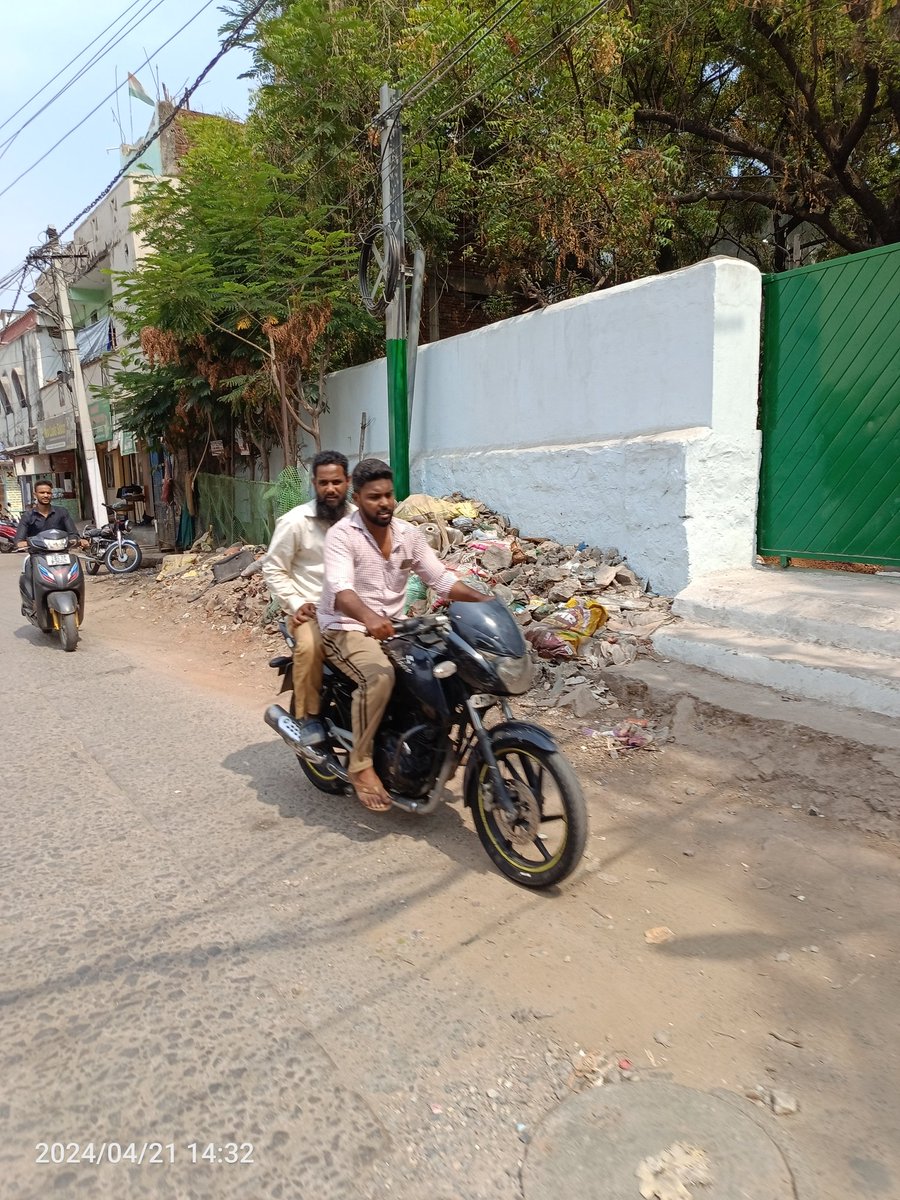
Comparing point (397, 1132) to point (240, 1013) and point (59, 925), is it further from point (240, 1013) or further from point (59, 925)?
point (59, 925)

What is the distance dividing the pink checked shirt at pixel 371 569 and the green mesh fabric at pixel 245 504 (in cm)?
699

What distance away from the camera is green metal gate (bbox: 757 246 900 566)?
565 cm

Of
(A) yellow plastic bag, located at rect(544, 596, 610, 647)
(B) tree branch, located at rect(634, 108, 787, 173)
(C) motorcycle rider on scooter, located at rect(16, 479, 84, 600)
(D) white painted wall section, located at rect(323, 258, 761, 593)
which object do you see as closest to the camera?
(A) yellow plastic bag, located at rect(544, 596, 610, 647)

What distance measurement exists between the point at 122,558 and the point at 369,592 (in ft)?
39.4

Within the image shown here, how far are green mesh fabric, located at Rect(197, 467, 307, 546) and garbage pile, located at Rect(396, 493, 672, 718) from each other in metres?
2.49

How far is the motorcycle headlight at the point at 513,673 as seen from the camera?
3094 mm

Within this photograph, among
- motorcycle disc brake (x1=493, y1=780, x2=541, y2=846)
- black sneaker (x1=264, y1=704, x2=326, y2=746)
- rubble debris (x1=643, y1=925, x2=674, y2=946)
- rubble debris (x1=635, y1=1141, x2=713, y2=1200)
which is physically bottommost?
rubble debris (x1=643, y1=925, x2=674, y2=946)

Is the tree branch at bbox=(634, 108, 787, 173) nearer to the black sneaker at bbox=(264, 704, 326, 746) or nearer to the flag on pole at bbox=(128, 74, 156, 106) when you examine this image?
the black sneaker at bbox=(264, 704, 326, 746)

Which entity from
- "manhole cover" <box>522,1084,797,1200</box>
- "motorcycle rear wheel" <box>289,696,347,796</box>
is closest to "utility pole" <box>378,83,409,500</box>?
"motorcycle rear wheel" <box>289,696,347,796</box>

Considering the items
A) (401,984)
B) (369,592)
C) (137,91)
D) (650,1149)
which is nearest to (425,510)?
(369,592)

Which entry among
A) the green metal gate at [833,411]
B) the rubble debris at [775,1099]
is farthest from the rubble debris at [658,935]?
the green metal gate at [833,411]

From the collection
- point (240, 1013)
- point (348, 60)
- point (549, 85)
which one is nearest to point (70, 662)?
point (240, 1013)

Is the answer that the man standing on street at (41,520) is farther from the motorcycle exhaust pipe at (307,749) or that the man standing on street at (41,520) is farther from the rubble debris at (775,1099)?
the rubble debris at (775,1099)

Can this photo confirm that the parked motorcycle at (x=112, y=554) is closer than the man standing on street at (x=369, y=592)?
No
